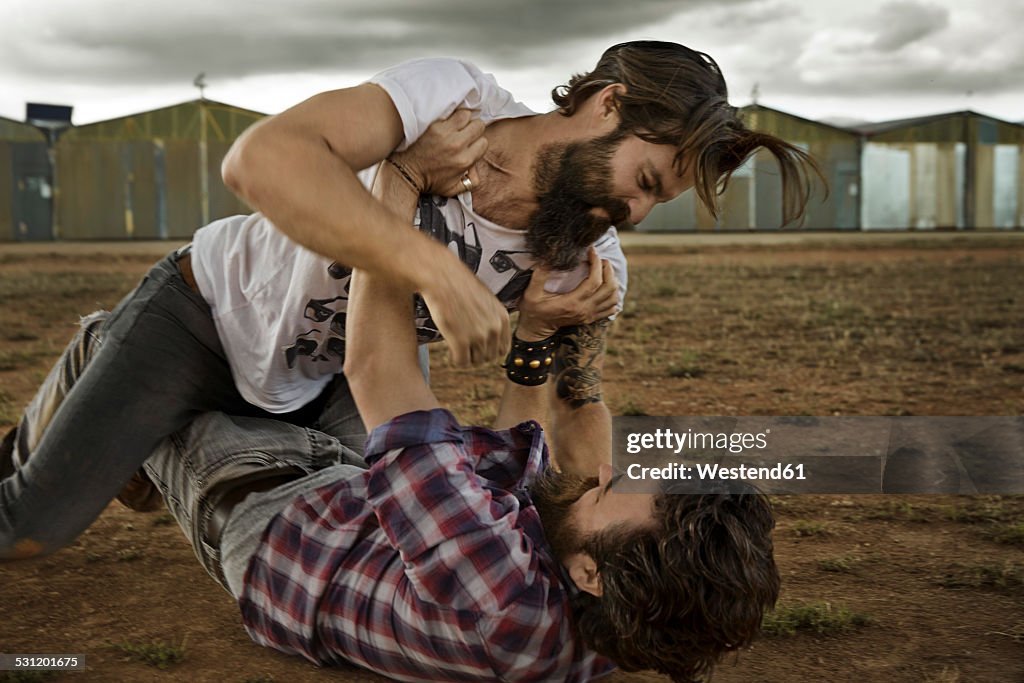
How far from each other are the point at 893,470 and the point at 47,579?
12.0 feet

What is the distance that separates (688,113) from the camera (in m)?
2.85

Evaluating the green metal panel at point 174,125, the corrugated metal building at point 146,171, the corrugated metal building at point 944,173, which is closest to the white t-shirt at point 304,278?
the corrugated metal building at point 146,171

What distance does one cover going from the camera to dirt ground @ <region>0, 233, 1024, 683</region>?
3.00 m

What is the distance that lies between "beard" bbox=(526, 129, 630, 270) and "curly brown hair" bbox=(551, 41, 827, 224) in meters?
0.11

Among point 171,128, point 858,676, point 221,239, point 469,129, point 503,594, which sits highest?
point 171,128

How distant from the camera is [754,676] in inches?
112

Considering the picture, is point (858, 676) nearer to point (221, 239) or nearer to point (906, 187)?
point (221, 239)

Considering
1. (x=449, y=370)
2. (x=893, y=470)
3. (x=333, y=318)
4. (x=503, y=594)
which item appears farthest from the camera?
(x=449, y=370)

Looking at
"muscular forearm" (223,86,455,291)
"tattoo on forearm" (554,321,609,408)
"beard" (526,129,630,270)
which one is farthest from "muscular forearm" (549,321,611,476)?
"muscular forearm" (223,86,455,291)

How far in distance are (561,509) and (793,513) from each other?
2180 millimetres

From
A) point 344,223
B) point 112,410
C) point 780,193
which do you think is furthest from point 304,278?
point 780,193

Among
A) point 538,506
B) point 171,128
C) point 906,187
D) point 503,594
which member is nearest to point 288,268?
point 538,506

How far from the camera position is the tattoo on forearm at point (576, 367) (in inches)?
132
